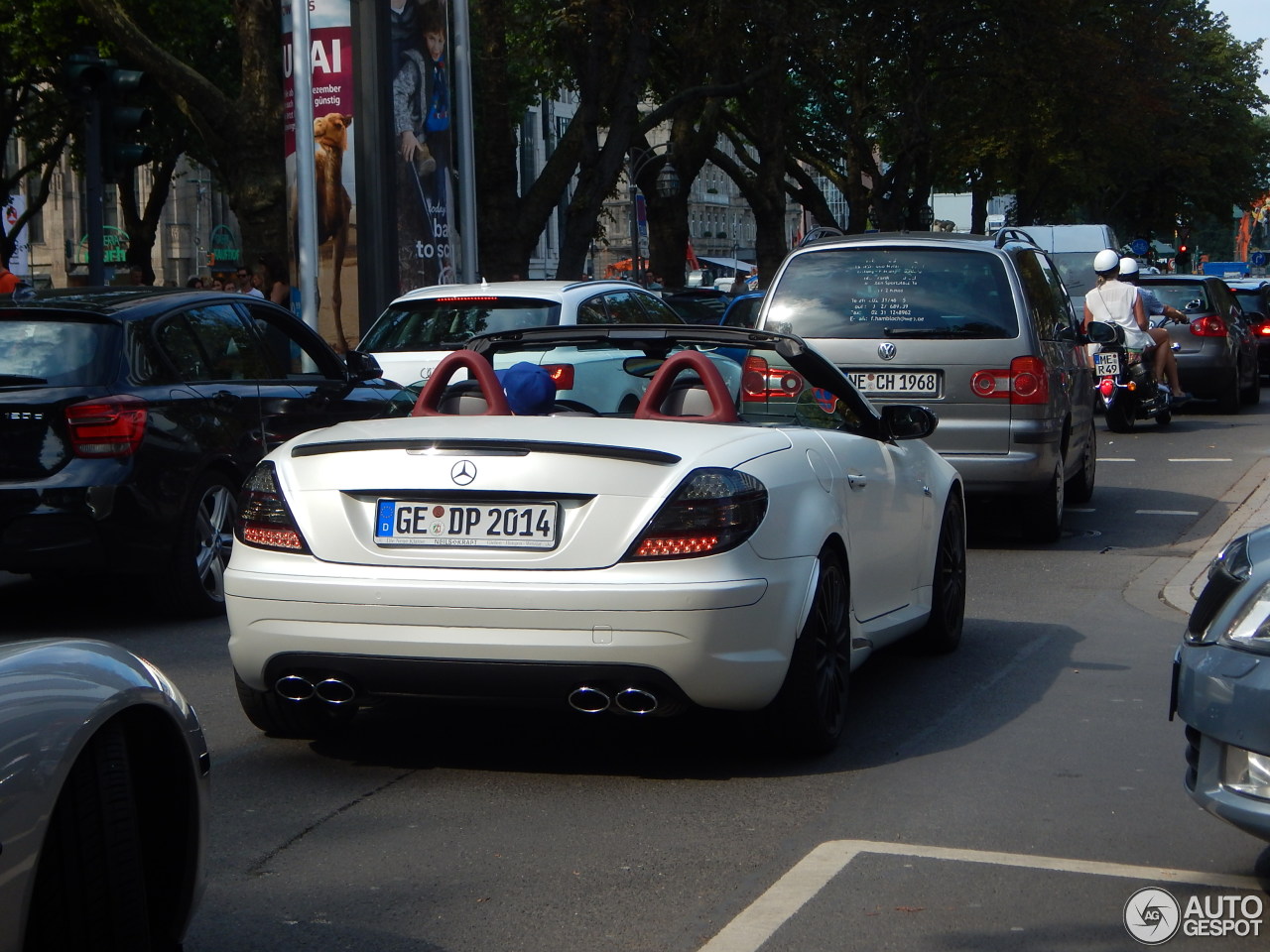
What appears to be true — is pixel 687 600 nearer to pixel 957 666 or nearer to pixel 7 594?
pixel 957 666

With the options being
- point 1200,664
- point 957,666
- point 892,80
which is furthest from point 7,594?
point 892,80

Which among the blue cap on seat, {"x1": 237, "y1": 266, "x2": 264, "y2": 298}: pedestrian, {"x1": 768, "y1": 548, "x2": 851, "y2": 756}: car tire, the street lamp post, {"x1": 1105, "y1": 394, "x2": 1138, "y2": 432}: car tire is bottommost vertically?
{"x1": 1105, "y1": 394, "x2": 1138, "y2": 432}: car tire

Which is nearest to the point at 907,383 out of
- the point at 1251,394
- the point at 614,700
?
the point at 614,700

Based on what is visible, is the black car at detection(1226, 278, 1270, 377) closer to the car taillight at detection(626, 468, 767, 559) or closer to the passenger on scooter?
the passenger on scooter

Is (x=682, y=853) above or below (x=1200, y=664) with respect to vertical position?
below

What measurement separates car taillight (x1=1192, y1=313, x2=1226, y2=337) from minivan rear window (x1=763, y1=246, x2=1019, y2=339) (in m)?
13.4

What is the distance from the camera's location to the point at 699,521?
5.43 metres

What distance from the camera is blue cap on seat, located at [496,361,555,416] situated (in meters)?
6.56

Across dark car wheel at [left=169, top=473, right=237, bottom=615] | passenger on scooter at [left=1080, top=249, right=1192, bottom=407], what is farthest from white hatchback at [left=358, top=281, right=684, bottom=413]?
passenger on scooter at [left=1080, top=249, right=1192, bottom=407]

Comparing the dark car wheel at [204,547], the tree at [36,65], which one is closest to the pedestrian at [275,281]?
the dark car wheel at [204,547]

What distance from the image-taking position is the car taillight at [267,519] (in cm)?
573

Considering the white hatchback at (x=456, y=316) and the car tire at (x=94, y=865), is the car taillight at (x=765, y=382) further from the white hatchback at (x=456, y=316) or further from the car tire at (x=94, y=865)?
the white hatchback at (x=456, y=316)

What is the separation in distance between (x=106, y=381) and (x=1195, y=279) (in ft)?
61.0

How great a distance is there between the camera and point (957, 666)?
7.70 meters
